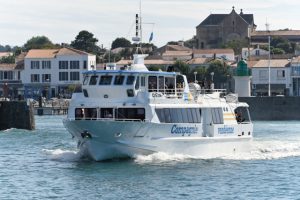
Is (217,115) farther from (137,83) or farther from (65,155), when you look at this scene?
(65,155)

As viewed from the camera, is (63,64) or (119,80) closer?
(119,80)

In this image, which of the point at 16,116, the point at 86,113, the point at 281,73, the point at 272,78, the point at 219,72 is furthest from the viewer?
the point at 219,72

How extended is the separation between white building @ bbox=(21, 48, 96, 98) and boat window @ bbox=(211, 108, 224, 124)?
4034 inches

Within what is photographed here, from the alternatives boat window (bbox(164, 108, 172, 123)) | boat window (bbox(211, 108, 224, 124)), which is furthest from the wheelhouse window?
A: boat window (bbox(211, 108, 224, 124))

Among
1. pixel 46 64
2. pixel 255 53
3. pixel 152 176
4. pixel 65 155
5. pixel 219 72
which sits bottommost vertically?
pixel 152 176

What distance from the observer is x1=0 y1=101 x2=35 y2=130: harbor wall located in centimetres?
8594

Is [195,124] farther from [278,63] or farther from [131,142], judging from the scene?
[278,63]

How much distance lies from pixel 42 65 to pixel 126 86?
11225 centimetres

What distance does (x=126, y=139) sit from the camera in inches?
2031

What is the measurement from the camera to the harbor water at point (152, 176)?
43000mm

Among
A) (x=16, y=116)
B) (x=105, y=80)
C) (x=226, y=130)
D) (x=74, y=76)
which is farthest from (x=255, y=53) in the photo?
(x=105, y=80)

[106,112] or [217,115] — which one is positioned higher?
[106,112]

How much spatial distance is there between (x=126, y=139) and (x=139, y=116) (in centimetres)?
123

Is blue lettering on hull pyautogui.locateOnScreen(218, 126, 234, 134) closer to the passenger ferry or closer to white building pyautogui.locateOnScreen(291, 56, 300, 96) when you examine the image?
the passenger ferry
